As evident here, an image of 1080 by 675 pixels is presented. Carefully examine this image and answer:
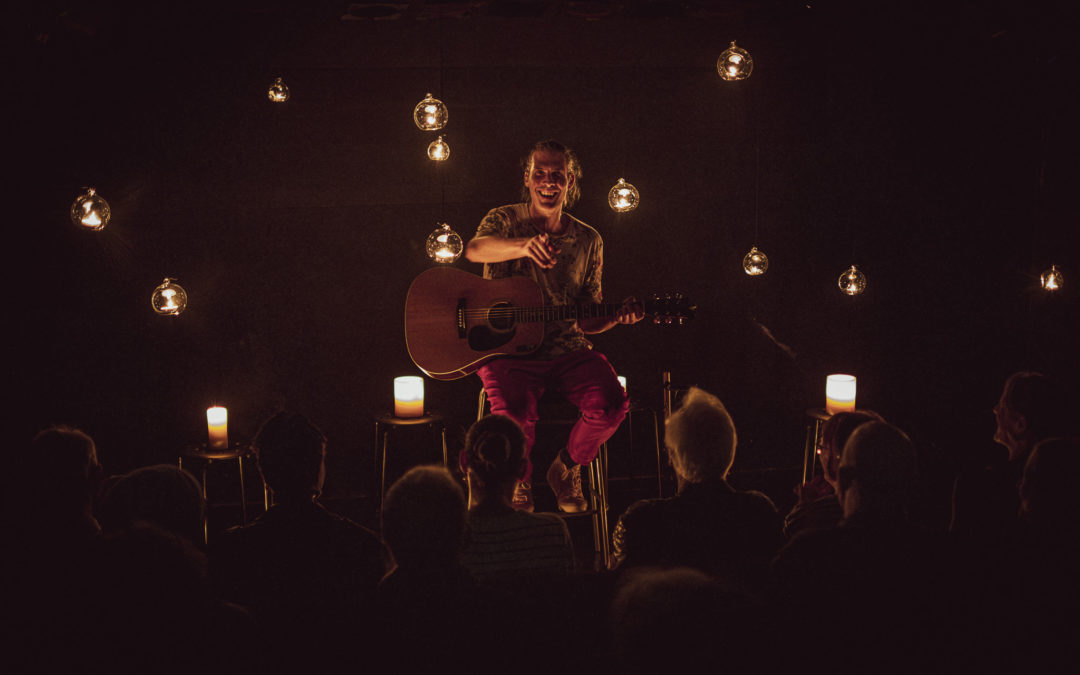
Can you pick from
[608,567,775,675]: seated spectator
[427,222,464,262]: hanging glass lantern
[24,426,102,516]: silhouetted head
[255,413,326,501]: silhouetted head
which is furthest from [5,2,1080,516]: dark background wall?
[608,567,775,675]: seated spectator

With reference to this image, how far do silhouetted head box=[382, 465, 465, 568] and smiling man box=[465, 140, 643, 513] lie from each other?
1980 mm

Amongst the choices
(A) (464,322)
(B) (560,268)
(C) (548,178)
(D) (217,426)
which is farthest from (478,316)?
(D) (217,426)

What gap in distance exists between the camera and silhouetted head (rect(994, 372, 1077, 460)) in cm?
296

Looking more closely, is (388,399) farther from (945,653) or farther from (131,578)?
(945,653)

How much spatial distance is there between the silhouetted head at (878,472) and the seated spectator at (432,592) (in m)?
1.00

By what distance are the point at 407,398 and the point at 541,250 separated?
1025 mm

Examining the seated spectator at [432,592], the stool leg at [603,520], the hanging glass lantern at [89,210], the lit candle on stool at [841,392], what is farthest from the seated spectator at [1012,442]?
the hanging glass lantern at [89,210]

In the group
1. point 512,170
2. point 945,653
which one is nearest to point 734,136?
point 512,170

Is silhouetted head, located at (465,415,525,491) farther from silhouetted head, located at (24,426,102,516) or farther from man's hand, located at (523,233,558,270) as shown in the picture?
man's hand, located at (523,233,558,270)

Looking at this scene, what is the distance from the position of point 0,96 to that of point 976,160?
5.57 metres

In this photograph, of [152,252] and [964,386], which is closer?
[152,252]

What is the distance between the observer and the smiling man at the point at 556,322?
402cm

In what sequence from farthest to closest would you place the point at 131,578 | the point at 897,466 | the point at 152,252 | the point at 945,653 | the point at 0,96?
the point at 152,252 < the point at 0,96 < the point at 897,466 < the point at 945,653 < the point at 131,578

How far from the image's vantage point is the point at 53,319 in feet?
14.9
